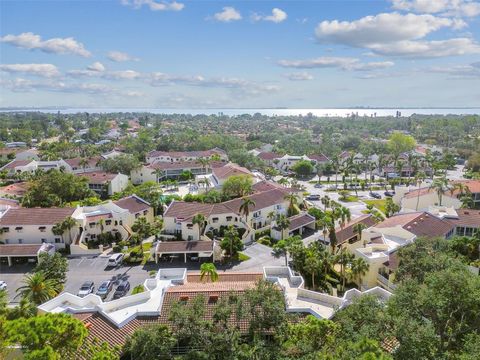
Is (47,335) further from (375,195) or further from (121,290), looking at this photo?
(375,195)

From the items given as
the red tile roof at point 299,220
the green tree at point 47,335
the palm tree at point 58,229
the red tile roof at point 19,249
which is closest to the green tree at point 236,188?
the red tile roof at point 299,220

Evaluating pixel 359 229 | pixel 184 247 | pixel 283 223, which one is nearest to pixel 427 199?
pixel 359 229

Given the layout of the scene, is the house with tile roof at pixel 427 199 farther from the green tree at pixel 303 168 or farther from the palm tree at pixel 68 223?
the palm tree at pixel 68 223

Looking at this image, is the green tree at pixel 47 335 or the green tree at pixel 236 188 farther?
the green tree at pixel 236 188

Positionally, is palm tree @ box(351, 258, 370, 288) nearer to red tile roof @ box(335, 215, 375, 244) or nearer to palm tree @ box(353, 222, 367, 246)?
palm tree @ box(353, 222, 367, 246)

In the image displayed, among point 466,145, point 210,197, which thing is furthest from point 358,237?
point 466,145

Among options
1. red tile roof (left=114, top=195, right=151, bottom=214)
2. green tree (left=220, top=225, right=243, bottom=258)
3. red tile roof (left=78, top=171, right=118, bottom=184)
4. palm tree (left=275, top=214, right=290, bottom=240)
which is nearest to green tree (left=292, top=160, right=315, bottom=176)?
red tile roof (left=78, top=171, right=118, bottom=184)

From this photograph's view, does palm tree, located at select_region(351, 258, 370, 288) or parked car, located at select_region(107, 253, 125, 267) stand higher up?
palm tree, located at select_region(351, 258, 370, 288)
